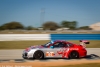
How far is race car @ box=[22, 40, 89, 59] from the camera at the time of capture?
35.0ft

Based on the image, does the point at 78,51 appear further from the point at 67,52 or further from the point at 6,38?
the point at 6,38

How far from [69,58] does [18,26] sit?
211 feet

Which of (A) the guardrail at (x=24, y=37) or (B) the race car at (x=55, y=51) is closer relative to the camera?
(B) the race car at (x=55, y=51)

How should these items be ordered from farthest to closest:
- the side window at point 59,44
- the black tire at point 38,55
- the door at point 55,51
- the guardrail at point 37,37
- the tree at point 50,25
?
the tree at point 50,25, the guardrail at point 37,37, the side window at point 59,44, the door at point 55,51, the black tire at point 38,55

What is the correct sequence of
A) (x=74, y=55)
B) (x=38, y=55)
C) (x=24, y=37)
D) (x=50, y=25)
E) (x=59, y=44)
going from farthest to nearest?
(x=50, y=25) < (x=24, y=37) < (x=59, y=44) < (x=74, y=55) < (x=38, y=55)

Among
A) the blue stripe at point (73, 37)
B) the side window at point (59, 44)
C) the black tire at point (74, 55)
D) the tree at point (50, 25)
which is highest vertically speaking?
the tree at point (50, 25)

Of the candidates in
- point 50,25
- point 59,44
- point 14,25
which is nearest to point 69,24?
point 50,25

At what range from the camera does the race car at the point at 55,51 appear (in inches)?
420

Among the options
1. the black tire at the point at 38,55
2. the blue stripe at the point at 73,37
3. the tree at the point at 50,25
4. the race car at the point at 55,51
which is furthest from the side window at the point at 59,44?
the tree at the point at 50,25

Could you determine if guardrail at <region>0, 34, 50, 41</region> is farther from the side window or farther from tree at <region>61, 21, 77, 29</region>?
tree at <region>61, 21, 77, 29</region>

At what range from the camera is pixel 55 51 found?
10.9 metres

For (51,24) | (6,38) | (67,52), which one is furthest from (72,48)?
(51,24)

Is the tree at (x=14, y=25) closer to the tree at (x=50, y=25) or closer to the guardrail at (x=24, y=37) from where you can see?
the tree at (x=50, y=25)

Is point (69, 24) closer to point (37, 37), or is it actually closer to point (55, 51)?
point (37, 37)
